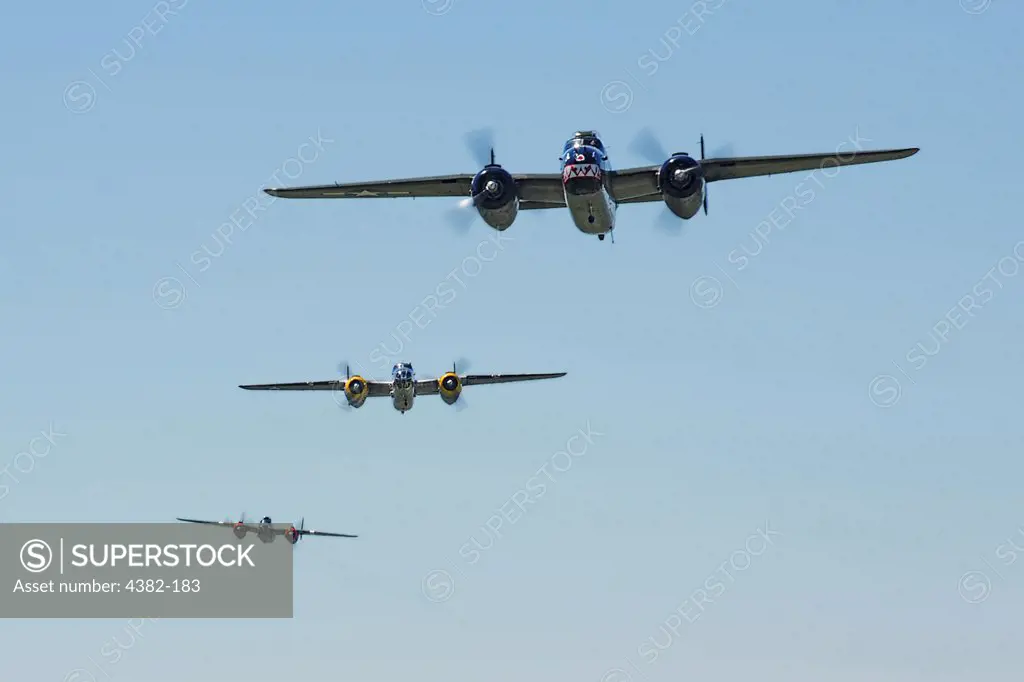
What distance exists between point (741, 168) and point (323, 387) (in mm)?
38350

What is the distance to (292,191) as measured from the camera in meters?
74.6

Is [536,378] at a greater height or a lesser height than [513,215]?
greater

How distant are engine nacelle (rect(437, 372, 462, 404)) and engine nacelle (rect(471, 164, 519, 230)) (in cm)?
3247

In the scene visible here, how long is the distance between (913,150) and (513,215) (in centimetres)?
1861

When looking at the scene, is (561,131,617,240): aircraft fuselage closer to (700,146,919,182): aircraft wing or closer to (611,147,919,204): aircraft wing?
(611,147,919,204): aircraft wing

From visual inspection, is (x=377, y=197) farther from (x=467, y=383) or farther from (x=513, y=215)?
(x=467, y=383)

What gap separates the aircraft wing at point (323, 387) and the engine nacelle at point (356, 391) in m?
0.46

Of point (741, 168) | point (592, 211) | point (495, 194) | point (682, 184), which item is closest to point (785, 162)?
point (741, 168)

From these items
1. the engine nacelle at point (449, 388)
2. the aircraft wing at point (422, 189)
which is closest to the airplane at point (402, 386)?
the engine nacelle at point (449, 388)

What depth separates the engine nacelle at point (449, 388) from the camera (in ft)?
327

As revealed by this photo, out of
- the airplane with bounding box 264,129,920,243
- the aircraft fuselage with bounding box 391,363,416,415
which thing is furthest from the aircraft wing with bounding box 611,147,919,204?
the aircraft fuselage with bounding box 391,363,416,415

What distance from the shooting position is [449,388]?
99.8 metres

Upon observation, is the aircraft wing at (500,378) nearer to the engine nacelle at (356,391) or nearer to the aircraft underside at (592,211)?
the engine nacelle at (356,391)

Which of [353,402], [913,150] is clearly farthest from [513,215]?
[353,402]
